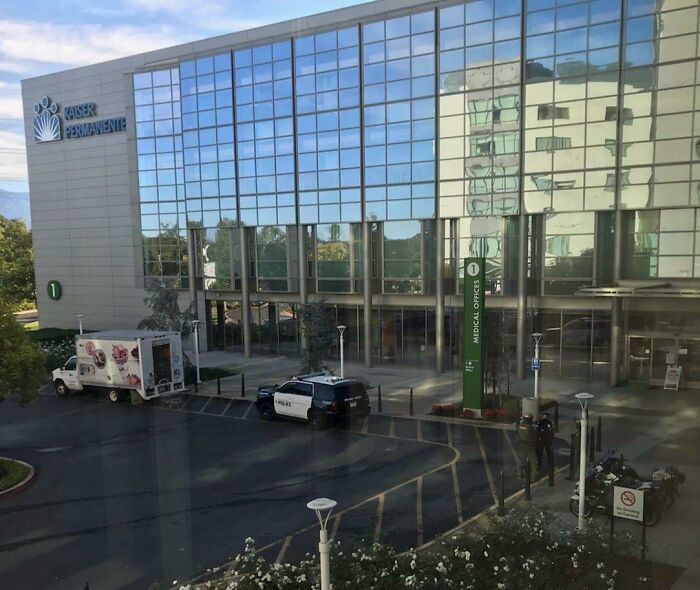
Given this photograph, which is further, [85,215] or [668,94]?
[85,215]

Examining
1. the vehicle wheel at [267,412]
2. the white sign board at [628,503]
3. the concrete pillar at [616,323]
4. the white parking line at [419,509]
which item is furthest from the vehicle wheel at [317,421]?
the concrete pillar at [616,323]

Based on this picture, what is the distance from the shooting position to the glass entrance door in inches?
596

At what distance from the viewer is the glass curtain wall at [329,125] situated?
18.4m

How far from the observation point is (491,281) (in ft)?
55.0

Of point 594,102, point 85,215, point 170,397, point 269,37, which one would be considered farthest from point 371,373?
point 85,215

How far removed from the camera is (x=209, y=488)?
816 cm

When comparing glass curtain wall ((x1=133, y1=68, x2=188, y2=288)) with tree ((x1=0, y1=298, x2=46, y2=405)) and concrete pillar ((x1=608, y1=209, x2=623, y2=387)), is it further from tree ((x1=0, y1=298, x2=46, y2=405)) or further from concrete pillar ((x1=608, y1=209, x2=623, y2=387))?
concrete pillar ((x1=608, y1=209, x2=623, y2=387))

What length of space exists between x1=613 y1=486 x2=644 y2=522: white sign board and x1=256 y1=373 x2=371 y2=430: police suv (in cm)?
592

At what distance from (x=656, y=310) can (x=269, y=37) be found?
13.8 metres

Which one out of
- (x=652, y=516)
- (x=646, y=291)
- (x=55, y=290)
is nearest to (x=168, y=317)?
(x=646, y=291)

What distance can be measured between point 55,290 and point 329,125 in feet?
50.7

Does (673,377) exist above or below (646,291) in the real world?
below

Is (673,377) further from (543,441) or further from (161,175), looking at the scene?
(161,175)

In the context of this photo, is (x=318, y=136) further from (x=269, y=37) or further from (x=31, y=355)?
(x=31, y=355)
